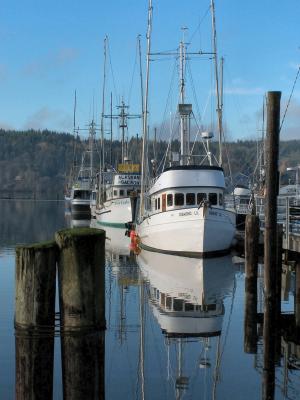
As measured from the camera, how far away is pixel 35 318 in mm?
8227

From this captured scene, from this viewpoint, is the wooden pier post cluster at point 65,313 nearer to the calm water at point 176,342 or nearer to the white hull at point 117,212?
the calm water at point 176,342

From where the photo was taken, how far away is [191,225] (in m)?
32.2

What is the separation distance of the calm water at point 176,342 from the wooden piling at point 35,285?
8.56 ft

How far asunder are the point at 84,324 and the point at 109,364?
16.1 ft

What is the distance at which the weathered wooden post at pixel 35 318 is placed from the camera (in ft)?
26.6

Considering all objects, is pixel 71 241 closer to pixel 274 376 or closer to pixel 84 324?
pixel 84 324

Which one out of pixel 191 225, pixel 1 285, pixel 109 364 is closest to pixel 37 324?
pixel 109 364

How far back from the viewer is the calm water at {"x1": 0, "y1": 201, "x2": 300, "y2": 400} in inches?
445

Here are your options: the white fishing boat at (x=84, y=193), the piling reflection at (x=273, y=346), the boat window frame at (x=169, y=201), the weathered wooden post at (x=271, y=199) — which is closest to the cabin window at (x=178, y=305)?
the piling reflection at (x=273, y=346)

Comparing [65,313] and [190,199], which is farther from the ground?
[190,199]

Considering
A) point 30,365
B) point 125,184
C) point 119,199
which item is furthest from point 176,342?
point 125,184

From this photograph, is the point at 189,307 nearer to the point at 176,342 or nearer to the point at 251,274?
the point at 251,274

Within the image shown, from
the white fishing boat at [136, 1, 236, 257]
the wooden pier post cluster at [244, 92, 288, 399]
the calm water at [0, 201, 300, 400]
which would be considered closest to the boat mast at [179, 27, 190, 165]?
the white fishing boat at [136, 1, 236, 257]

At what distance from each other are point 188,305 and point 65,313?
11.4 meters
